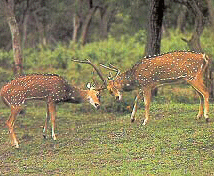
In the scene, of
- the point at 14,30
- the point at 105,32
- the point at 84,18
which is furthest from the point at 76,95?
the point at 105,32

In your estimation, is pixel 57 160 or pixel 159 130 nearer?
pixel 57 160

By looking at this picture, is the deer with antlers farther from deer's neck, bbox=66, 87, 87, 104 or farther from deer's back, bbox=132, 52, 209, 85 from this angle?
deer's neck, bbox=66, 87, 87, 104

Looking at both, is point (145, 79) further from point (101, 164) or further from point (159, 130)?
point (101, 164)

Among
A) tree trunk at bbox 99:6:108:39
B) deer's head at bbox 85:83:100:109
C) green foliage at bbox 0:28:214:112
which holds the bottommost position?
tree trunk at bbox 99:6:108:39

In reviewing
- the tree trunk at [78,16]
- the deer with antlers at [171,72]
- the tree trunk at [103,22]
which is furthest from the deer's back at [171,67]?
the tree trunk at [103,22]

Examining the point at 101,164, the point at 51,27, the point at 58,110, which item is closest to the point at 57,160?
the point at 101,164

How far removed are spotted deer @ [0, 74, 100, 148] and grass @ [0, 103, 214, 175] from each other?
70 cm

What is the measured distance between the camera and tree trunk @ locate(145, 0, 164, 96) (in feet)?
60.0

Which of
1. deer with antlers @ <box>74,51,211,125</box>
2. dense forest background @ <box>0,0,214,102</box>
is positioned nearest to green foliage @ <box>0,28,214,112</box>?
dense forest background @ <box>0,0,214,102</box>

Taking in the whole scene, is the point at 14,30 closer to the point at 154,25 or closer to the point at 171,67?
the point at 154,25

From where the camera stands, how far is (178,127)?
12.8 metres

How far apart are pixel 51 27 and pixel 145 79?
125ft

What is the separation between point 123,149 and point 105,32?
127 ft

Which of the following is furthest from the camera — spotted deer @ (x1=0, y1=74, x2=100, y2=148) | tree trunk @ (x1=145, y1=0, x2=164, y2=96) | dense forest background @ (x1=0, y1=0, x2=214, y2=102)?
dense forest background @ (x1=0, y1=0, x2=214, y2=102)
